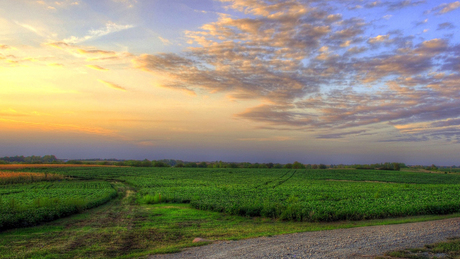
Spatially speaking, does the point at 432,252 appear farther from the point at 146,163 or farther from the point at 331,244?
the point at 146,163

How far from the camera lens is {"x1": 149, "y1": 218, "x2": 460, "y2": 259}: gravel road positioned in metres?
10.0

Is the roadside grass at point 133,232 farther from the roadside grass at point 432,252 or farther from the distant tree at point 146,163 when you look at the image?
the distant tree at point 146,163

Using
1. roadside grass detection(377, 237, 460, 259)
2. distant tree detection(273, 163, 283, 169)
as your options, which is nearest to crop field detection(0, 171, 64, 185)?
roadside grass detection(377, 237, 460, 259)

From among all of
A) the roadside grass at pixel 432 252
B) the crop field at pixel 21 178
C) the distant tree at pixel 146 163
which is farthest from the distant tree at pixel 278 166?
the roadside grass at pixel 432 252

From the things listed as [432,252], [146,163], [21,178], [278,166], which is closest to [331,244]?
[432,252]

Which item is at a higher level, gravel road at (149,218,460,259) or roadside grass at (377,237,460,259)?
roadside grass at (377,237,460,259)

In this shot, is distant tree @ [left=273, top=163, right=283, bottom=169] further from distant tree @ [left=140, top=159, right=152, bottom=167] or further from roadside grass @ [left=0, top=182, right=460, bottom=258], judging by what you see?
roadside grass @ [left=0, top=182, right=460, bottom=258]

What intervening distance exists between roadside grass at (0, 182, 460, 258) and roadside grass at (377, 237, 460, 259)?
5.20m

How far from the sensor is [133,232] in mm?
15062

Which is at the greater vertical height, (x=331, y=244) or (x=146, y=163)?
(x=146, y=163)

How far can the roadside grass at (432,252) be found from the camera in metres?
9.38

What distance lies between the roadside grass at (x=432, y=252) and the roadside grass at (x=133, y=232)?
520 cm

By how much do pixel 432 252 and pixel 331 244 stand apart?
133 inches

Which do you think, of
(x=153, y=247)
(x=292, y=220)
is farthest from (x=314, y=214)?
(x=153, y=247)
